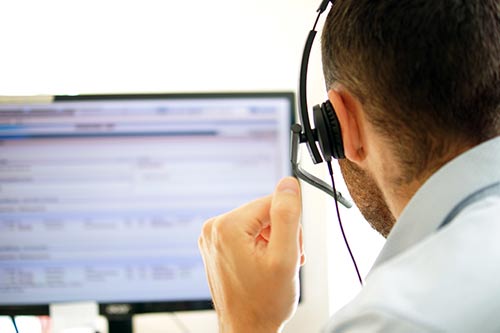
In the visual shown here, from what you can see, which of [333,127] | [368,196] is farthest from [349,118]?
[368,196]

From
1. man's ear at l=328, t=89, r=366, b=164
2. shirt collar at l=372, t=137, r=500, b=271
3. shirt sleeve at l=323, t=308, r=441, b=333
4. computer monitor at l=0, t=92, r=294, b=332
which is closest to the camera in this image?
shirt sleeve at l=323, t=308, r=441, b=333

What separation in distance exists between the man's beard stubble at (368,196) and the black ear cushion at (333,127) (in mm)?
55

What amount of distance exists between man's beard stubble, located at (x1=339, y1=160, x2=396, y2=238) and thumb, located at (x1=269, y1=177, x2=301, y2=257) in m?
0.12

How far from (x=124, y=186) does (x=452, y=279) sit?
2.18 feet

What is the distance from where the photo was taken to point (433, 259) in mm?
447

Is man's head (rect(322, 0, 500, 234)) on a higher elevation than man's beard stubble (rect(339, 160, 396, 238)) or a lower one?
higher

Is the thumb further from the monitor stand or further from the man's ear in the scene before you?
the monitor stand

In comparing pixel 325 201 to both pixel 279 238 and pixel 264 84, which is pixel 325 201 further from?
pixel 279 238

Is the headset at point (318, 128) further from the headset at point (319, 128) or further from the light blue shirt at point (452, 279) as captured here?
the light blue shirt at point (452, 279)

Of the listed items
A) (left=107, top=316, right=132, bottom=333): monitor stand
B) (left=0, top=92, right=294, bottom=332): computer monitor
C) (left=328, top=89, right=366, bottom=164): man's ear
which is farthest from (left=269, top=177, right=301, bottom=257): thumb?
(left=107, top=316, right=132, bottom=333): monitor stand

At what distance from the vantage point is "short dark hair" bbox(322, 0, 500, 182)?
538 mm

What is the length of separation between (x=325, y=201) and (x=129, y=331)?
0.46m

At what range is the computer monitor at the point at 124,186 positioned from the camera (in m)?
0.95

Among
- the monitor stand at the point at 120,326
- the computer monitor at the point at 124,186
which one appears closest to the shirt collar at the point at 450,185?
the computer monitor at the point at 124,186
